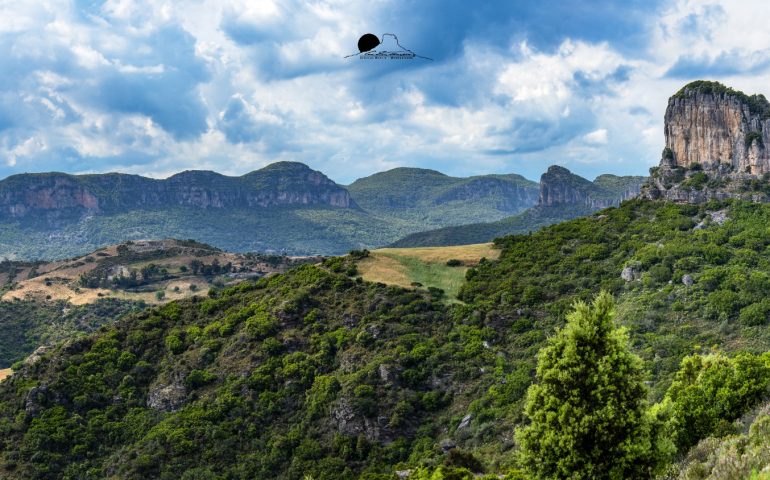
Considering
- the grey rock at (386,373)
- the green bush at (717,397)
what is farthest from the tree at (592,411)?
the grey rock at (386,373)

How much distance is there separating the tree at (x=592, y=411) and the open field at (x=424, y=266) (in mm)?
44280

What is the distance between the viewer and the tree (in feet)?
65.6

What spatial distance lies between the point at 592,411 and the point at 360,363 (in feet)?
115

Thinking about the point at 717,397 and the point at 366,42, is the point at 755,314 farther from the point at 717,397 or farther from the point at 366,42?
the point at 366,42

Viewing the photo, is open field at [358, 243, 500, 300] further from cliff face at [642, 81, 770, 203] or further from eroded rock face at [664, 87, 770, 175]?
eroded rock face at [664, 87, 770, 175]

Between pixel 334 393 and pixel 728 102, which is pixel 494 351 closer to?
pixel 334 393

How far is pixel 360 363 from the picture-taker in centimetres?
5384

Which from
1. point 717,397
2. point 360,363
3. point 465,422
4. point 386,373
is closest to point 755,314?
point 717,397

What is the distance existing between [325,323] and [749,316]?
3491cm

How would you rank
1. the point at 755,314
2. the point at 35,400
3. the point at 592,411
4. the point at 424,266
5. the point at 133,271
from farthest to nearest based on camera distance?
the point at 133,271 → the point at 424,266 → the point at 35,400 → the point at 755,314 → the point at 592,411

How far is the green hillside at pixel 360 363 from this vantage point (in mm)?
44938

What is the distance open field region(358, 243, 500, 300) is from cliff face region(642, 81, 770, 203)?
86.3ft

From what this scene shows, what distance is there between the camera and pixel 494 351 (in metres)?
52.8

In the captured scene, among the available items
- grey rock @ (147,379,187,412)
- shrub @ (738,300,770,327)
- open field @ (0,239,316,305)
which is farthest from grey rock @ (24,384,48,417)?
open field @ (0,239,316,305)
